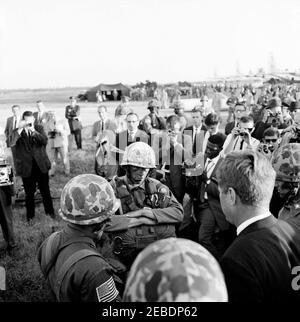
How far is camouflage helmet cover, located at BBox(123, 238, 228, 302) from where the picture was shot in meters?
1.14

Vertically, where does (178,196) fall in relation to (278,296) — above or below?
below

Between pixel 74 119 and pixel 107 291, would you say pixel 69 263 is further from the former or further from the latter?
pixel 74 119

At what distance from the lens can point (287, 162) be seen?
9.08ft

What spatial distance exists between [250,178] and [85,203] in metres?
1.01

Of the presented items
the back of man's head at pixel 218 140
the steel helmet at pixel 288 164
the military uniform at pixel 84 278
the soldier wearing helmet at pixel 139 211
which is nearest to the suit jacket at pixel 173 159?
the back of man's head at pixel 218 140

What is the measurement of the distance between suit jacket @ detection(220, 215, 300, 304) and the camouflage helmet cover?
0.55m

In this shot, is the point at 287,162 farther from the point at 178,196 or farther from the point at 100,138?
the point at 100,138

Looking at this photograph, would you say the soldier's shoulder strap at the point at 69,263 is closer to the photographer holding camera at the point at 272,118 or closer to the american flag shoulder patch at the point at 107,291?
the american flag shoulder patch at the point at 107,291

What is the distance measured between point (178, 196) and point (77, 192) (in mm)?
2996

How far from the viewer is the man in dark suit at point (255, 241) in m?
1.75

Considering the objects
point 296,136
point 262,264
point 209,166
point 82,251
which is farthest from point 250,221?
point 296,136

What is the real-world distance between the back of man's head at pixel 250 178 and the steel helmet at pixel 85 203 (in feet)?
2.56
